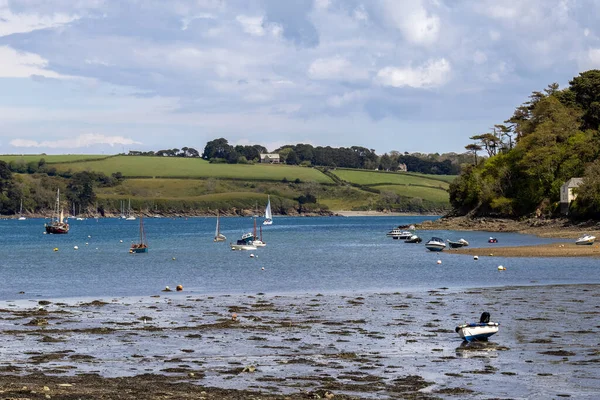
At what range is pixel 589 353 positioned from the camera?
30.7 metres

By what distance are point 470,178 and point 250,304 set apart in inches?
5052

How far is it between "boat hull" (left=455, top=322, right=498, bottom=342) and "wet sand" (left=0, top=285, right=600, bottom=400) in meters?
0.39

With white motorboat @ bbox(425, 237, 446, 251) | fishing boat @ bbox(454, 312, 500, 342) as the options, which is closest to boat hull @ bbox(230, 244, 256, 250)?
white motorboat @ bbox(425, 237, 446, 251)

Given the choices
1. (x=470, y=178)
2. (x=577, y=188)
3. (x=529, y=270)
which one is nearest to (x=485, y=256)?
(x=529, y=270)

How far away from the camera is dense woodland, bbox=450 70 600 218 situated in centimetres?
14423

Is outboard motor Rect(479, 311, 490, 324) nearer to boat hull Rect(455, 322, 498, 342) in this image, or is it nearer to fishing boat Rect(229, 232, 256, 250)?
boat hull Rect(455, 322, 498, 342)

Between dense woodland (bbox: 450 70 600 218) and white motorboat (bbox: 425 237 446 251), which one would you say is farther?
dense woodland (bbox: 450 70 600 218)

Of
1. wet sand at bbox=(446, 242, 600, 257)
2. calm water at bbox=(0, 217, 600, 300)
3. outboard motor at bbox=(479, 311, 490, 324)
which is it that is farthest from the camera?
wet sand at bbox=(446, 242, 600, 257)

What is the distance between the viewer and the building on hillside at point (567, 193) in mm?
133375

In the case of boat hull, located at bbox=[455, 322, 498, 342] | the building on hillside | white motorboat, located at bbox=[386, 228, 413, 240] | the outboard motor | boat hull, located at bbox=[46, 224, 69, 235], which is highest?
the building on hillside

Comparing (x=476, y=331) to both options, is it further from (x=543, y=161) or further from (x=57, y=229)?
(x=57, y=229)

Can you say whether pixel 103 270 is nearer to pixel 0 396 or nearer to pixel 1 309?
pixel 1 309

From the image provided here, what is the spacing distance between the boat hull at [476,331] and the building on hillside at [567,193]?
103 meters

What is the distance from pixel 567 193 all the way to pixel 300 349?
110824 mm
